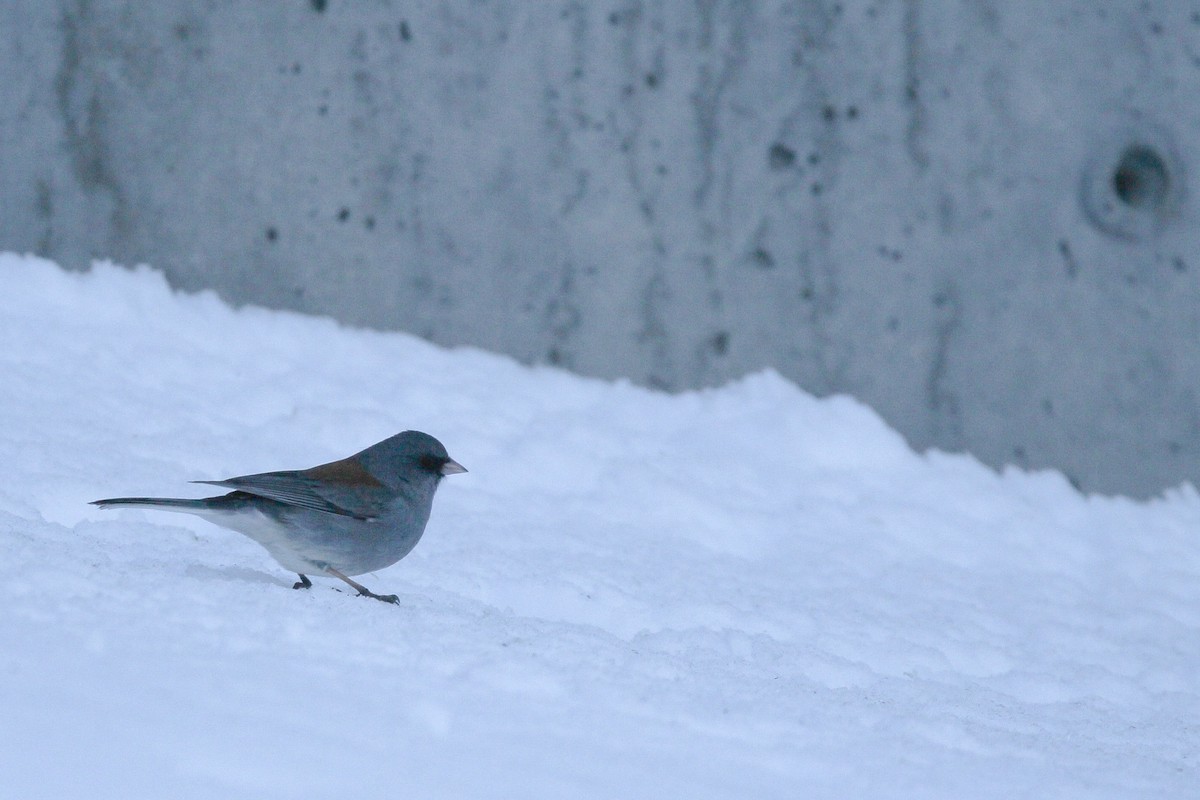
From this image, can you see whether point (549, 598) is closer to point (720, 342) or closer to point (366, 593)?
point (366, 593)

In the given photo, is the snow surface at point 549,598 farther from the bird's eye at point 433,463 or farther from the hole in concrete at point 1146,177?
the hole in concrete at point 1146,177

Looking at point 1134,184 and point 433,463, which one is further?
point 1134,184

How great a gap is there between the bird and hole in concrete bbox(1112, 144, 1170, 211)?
10.6ft

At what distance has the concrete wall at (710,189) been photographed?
165 inches

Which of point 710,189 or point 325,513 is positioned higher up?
point 710,189

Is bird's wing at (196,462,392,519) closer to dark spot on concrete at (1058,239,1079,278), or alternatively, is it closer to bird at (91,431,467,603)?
bird at (91,431,467,603)

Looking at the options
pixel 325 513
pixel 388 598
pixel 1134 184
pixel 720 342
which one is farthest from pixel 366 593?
pixel 1134 184

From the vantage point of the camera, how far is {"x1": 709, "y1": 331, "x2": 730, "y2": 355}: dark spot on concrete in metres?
4.46

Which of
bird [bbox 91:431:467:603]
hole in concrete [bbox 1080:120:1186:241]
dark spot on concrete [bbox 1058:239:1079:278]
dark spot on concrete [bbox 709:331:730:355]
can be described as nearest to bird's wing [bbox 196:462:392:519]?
bird [bbox 91:431:467:603]

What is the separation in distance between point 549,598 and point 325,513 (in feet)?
2.08

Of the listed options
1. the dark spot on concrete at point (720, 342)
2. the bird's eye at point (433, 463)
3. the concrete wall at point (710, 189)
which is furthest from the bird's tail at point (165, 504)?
the dark spot on concrete at point (720, 342)

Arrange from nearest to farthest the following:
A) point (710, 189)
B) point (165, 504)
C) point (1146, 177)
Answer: point (165, 504) → point (710, 189) → point (1146, 177)

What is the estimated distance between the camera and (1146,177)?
4562 millimetres

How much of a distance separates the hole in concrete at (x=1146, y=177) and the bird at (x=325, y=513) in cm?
323
